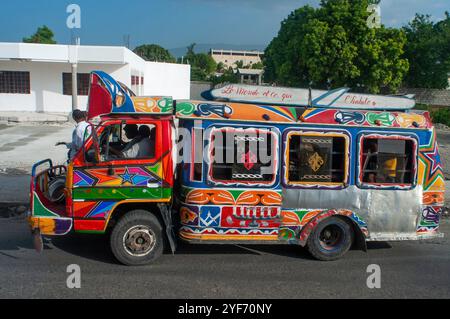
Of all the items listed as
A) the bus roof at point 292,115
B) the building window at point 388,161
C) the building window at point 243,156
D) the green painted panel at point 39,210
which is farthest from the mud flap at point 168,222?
the building window at point 388,161

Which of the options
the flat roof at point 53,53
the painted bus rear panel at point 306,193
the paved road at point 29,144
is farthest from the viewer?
the flat roof at point 53,53

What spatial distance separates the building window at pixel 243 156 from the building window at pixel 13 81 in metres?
23.1

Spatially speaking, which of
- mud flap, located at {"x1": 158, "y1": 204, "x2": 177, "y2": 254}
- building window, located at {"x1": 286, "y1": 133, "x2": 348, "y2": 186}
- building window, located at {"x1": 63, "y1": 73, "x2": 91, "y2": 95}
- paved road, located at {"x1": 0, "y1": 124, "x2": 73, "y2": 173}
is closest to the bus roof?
building window, located at {"x1": 286, "y1": 133, "x2": 348, "y2": 186}

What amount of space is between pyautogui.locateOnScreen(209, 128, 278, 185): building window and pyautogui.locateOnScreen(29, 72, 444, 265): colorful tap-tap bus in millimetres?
14

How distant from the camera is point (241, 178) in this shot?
6.33 metres

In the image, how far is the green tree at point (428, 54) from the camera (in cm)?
3541

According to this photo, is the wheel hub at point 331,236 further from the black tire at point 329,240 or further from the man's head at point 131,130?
the man's head at point 131,130

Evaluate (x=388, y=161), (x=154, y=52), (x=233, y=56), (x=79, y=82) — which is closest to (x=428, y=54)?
(x=79, y=82)

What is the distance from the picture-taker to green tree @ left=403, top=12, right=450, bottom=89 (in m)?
35.4

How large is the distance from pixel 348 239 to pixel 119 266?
3.32m

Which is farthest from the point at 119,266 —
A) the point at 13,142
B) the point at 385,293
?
the point at 13,142

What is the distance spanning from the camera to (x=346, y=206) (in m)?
6.56

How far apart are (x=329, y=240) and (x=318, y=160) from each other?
1267 millimetres

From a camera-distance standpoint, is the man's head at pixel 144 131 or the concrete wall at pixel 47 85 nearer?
the man's head at pixel 144 131
